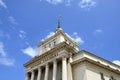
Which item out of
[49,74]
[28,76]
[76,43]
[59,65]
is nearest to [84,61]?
[59,65]

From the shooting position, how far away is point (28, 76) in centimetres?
4950

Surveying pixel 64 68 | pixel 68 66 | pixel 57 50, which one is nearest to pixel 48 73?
pixel 68 66

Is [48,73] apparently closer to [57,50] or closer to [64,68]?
[64,68]

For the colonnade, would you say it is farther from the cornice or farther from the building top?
the building top

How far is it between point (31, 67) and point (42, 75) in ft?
13.9


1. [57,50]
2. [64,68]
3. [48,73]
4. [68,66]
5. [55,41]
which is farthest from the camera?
[55,41]

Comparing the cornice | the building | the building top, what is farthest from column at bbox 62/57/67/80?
the building top

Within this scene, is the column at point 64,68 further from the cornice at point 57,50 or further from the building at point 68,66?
the cornice at point 57,50

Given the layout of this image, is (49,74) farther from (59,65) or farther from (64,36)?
(64,36)

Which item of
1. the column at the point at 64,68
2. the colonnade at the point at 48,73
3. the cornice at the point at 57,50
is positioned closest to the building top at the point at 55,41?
the cornice at the point at 57,50

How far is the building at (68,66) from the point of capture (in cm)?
4034

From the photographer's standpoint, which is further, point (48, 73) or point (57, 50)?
point (48, 73)

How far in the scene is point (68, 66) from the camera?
42125 mm

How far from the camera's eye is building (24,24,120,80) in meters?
40.3
